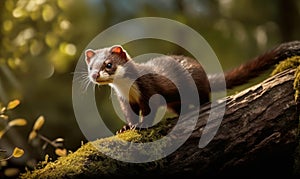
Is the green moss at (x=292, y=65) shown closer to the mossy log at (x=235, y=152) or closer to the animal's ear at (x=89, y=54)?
the mossy log at (x=235, y=152)

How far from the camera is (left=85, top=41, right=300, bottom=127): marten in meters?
2.95

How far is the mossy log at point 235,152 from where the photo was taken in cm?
250

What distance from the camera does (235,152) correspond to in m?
2.51

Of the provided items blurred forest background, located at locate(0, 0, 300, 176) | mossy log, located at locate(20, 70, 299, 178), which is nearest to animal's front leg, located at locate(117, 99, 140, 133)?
mossy log, located at locate(20, 70, 299, 178)

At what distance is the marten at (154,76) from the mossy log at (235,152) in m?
0.38

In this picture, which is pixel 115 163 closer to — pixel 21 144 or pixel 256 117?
pixel 256 117

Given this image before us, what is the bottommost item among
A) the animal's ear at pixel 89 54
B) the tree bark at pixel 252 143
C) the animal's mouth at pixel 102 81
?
the tree bark at pixel 252 143

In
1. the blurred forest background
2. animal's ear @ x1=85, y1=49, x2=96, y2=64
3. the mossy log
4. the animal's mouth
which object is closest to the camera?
the mossy log

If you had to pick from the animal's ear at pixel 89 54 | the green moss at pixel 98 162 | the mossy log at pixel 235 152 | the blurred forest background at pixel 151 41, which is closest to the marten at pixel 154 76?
the animal's ear at pixel 89 54

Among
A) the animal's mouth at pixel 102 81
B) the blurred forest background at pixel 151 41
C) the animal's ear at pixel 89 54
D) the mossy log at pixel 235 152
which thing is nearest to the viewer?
the mossy log at pixel 235 152

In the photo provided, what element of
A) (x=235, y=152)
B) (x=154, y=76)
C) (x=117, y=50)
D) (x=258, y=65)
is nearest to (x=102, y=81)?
(x=117, y=50)

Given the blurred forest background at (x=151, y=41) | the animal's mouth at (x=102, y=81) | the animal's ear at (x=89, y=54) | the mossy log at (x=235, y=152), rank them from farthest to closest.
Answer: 1. the blurred forest background at (x=151, y=41)
2. the animal's ear at (x=89, y=54)
3. the animal's mouth at (x=102, y=81)
4. the mossy log at (x=235, y=152)

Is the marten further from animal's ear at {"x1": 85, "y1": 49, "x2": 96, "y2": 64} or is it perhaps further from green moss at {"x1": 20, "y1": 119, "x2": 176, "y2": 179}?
green moss at {"x1": 20, "y1": 119, "x2": 176, "y2": 179}

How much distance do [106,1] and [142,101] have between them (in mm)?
2920
